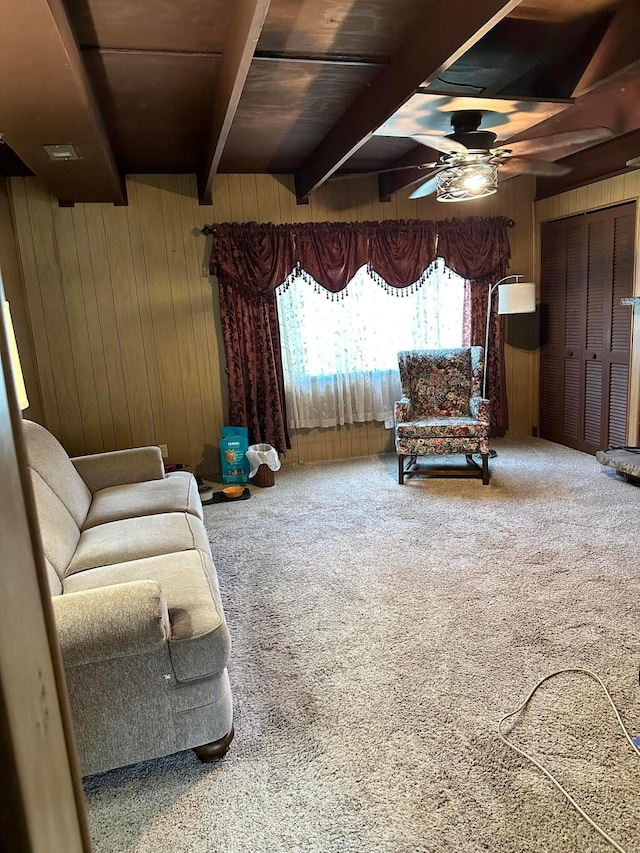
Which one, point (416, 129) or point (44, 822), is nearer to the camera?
point (44, 822)

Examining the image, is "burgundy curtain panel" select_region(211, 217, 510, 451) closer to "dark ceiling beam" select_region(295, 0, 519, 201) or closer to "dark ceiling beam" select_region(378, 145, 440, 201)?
"dark ceiling beam" select_region(378, 145, 440, 201)

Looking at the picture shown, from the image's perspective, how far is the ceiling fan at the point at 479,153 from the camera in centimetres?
280

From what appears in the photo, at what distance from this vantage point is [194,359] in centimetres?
493

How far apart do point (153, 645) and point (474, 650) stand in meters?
1.32

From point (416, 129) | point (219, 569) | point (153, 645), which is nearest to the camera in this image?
point (153, 645)

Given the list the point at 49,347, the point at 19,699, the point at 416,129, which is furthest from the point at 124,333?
the point at 19,699

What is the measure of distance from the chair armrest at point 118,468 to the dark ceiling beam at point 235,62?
184 centimetres

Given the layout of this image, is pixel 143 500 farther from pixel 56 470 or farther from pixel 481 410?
pixel 481 410

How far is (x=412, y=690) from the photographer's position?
2133 mm

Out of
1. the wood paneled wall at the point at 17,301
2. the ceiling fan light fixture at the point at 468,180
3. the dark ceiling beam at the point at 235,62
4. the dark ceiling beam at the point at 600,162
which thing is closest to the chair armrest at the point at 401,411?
the ceiling fan light fixture at the point at 468,180

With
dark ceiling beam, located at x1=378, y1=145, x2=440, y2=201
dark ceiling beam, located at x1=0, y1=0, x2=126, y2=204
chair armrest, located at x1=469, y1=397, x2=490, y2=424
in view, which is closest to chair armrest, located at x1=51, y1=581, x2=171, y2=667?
dark ceiling beam, located at x1=0, y1=0, x2=126, y2=204

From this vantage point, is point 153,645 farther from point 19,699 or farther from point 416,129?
point 416,129

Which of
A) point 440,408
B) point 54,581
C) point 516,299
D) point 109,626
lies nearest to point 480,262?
point 516,299

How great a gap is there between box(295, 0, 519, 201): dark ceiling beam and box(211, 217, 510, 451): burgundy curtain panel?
1.30 m
